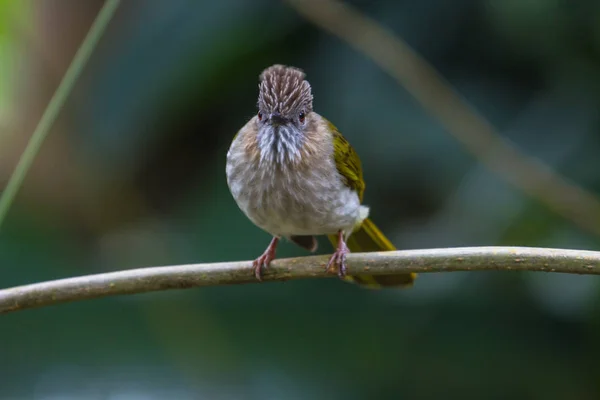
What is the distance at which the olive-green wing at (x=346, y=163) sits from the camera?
3.37 meters

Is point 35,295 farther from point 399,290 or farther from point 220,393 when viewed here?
point 399,290

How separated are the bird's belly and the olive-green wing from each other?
0.08m

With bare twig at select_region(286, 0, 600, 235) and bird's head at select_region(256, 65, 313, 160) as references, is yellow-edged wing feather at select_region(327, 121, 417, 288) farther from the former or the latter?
bare twig at select_region(286, 0, 600, 235)

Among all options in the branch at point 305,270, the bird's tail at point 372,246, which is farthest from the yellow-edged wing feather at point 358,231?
the branch at point 305,270

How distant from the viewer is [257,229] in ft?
14.9

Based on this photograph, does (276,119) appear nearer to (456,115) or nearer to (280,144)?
(280,144)

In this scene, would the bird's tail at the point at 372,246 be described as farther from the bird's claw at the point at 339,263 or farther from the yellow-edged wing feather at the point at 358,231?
the bird's claw at the point at 339,263

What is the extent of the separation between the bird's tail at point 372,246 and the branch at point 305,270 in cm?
82

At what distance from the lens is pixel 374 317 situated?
423cm

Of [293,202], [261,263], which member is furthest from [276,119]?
[261,263]

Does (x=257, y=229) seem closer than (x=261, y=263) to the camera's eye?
No

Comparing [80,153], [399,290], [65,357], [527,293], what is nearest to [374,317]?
[399,290]

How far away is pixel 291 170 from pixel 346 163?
38 centimetres

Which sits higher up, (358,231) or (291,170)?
(291,170)
